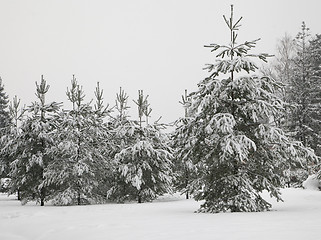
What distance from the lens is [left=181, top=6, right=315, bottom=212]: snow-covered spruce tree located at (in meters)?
11.7

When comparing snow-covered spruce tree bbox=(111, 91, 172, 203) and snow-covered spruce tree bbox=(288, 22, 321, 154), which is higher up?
snow-covered spruce tree bbox=(288, 22, 321, 154)

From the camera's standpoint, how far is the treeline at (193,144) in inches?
471

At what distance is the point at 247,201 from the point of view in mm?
11641

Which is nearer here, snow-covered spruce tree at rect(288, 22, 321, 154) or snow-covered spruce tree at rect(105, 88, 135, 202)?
snow-covered spruce tree at rect(105, 88, 135, 202)

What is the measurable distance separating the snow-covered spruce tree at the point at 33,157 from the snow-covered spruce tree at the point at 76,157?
56cm

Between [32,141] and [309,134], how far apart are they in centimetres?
2369

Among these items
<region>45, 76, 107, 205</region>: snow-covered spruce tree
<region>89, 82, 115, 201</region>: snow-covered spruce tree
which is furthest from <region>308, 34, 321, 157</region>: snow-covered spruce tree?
<region>45, 76, 107, 205</region>: snow-covered spruce tree

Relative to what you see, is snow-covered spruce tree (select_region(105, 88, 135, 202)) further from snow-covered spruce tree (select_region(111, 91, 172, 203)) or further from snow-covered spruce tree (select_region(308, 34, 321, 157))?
snow-covered spruce tree (select_region(308, 34, 321, 157))

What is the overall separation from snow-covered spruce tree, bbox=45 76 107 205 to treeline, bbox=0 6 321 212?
2.1 inches

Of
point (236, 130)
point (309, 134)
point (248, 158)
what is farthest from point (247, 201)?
point (309, 134)

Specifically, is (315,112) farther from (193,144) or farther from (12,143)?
(12,143)

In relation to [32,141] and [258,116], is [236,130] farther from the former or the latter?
[32,141]

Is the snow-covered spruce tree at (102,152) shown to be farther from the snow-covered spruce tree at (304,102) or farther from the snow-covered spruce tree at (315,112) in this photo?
the snow-covered spruce tree at (315,112)

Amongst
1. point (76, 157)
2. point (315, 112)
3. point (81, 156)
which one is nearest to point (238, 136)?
point (81, 156)
